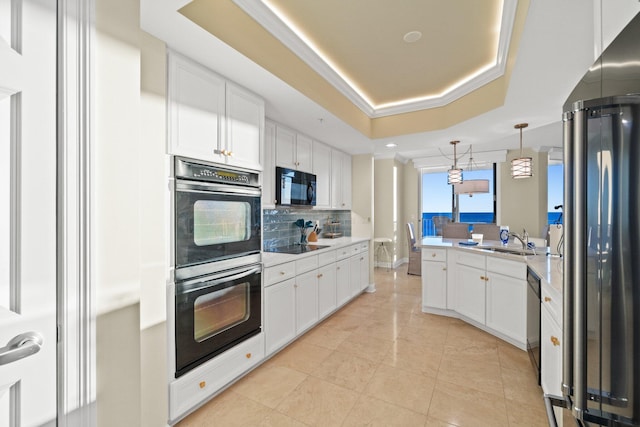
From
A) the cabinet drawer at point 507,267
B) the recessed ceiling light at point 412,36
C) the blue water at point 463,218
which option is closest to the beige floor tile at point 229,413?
the cabinet drawer at point 507,267

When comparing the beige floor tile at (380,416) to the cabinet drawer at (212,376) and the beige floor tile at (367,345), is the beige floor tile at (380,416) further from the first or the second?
the cabinet drawer at (212,376)

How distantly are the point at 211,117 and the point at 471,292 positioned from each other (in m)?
3.22

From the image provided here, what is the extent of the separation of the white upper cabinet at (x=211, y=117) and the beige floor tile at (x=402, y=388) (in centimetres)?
198

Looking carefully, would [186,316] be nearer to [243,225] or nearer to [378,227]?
[243,225]

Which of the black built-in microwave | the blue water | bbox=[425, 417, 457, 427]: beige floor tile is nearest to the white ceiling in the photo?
the black built-in microwave

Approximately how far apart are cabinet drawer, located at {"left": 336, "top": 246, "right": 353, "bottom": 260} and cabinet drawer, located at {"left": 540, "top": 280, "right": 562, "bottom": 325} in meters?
2.11

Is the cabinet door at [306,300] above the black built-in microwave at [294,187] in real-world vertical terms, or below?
below

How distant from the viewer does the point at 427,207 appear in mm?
7141

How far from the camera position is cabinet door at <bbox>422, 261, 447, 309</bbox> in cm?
361

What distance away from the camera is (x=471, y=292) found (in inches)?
128

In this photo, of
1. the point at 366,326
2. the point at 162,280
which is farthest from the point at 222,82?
the point at 366,326

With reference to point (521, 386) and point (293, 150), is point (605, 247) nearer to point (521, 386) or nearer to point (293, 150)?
point (521, 386)

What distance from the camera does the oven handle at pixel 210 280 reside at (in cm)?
177

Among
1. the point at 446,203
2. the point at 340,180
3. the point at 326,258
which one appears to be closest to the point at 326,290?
the point at 326,258
